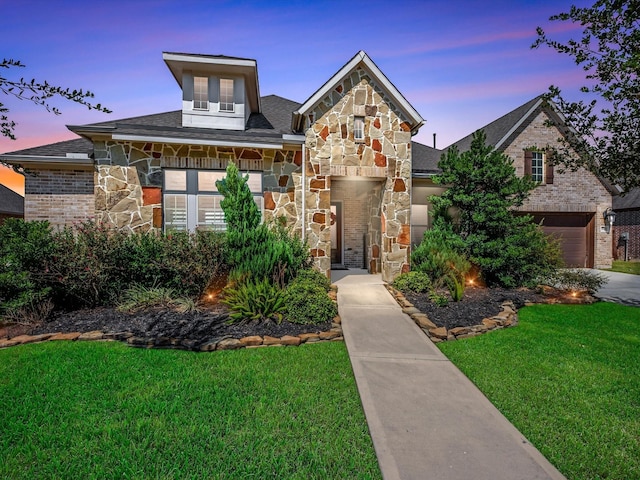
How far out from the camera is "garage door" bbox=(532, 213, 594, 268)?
14570 mm

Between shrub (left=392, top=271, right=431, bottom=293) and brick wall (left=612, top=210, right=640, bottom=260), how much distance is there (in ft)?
70.4

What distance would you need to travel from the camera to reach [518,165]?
45.6 feet

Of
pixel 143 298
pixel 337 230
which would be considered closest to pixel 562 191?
pixel 337 230

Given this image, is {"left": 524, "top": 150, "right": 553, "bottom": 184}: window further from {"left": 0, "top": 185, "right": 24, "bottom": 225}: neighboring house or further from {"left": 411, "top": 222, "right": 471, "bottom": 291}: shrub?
{"left": 0, "top": 185, "right": 24, "bottom": 225}: neighboring house

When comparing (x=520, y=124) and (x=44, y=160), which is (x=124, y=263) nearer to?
(x=44, y=160)

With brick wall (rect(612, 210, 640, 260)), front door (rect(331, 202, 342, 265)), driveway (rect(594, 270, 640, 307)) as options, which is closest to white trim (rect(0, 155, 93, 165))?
front door (rect(331, 202, 342, 265))

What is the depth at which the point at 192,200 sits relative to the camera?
875 centimetres

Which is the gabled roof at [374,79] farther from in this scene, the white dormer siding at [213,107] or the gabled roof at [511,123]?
the gabled roof at [511,123]

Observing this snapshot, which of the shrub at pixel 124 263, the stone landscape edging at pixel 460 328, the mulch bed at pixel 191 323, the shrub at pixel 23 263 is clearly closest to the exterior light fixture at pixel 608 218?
the stone landscape edging at pixel 460 328

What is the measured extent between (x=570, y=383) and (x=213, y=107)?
10.5m

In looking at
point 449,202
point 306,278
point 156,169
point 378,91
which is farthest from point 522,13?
point 156,169

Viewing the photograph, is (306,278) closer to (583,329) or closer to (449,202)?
(449,202)

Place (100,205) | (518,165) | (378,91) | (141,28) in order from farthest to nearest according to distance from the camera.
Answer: (518,165) < (378,91) < (100,205) < (141,28)

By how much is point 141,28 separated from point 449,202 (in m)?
8.69
